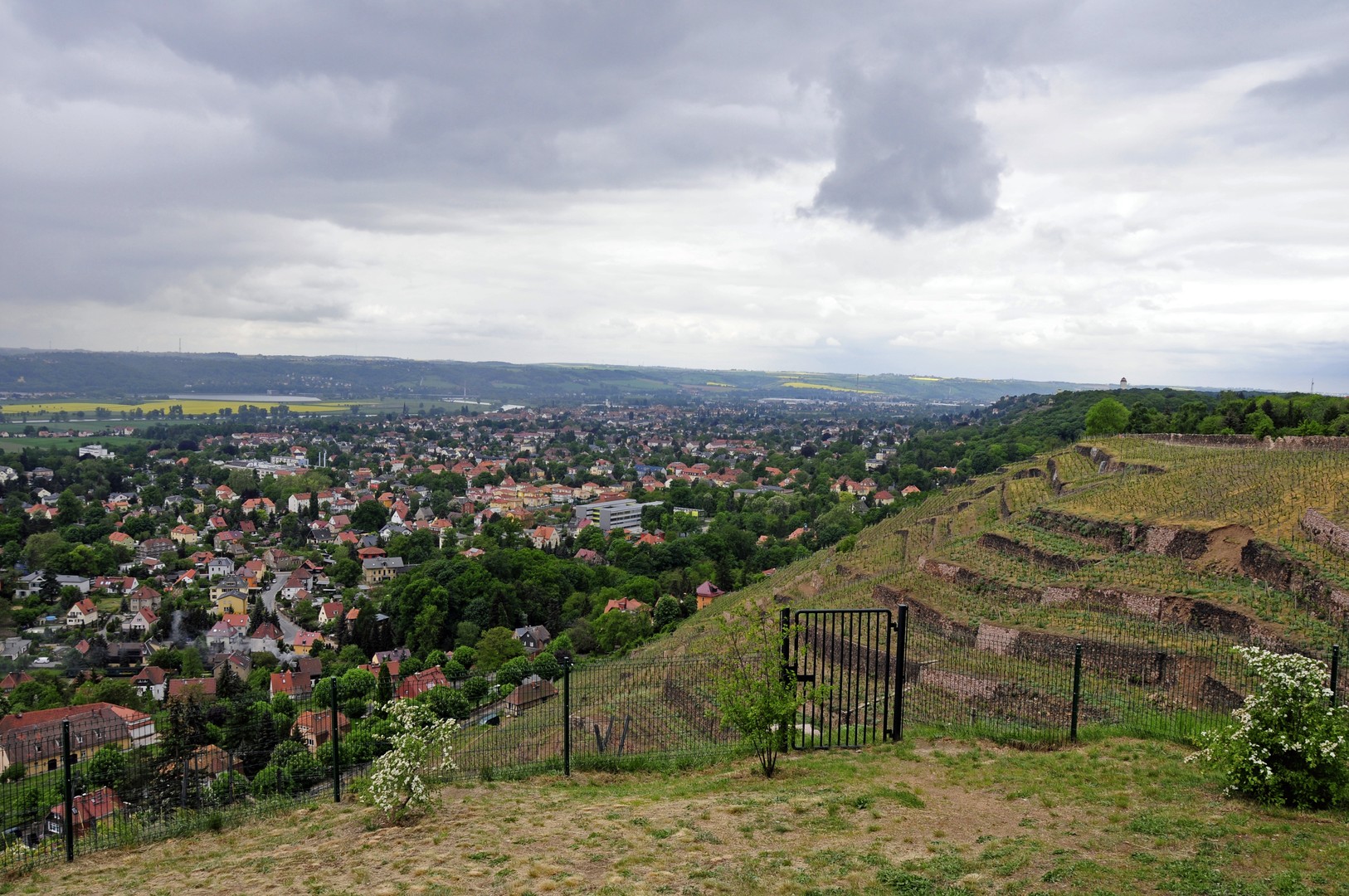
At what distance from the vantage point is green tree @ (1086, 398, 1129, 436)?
56625 millimetres

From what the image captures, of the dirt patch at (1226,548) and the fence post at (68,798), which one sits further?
the dirt patch at (1226,548)

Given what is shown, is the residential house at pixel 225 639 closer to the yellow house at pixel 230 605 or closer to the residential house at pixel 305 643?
the residential house at pixel 305 643

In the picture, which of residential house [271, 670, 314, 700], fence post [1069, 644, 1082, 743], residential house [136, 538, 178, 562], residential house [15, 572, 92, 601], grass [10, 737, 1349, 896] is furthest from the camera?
residential house [136, 538, 178, 562]

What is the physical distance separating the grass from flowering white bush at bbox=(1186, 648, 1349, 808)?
21cm

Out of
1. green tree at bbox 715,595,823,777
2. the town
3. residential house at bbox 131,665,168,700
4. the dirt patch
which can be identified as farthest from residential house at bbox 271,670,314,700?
the dirt patch

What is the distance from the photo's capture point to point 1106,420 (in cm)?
5666

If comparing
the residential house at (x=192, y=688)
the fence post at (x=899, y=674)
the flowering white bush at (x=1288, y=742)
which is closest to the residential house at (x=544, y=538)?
the residential house at (x=192, y=688)

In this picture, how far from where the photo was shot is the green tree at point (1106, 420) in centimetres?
5662

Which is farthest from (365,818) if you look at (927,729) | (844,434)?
(844,434)

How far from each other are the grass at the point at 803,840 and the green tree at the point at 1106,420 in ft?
175

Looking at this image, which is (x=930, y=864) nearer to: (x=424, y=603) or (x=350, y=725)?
(x=350, y=725)

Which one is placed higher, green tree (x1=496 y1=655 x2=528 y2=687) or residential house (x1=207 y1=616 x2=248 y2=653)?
green tree (x1=496 y1=655 x2=528 y2=687)

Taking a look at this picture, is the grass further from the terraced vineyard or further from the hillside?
the hillside

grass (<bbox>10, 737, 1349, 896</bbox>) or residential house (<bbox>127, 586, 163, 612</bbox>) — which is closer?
grass (<bbox>10, 737, 1349, 896</bbox>)
